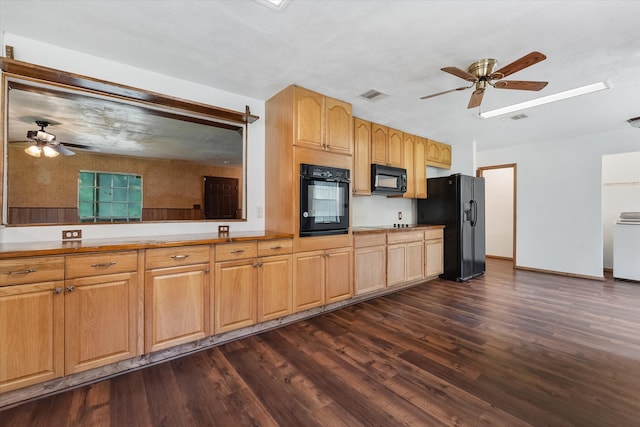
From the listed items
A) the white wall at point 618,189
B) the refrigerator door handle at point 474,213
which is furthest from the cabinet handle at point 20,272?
the white wall at point 618,189

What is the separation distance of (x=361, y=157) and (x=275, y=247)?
74.0 inches

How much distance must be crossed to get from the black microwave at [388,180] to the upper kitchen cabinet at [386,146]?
0.36ft

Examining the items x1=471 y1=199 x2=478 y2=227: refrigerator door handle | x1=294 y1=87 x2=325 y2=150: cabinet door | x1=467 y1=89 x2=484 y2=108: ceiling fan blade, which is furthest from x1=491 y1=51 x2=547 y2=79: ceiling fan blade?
x1=471 y1=199 x2=478 y2=227: refrigerator door handle

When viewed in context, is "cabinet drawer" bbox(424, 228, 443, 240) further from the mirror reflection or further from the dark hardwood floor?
the mirror reflection

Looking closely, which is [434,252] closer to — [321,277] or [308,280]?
[321,277]

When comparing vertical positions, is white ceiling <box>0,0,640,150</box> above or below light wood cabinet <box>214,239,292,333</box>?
above

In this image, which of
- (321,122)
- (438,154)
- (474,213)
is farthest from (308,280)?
(438,154)

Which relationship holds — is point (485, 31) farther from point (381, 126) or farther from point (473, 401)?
point (473, 401)

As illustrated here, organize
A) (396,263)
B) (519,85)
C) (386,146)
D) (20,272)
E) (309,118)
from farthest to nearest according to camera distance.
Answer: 1. (386,146)
2. (396,263)
3. (309,118)
4. (519,85)
5. (20,272)

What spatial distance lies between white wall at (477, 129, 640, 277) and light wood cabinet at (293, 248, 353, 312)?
4398 millimetres

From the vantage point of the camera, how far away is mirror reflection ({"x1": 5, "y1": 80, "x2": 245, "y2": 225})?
2.11 meters

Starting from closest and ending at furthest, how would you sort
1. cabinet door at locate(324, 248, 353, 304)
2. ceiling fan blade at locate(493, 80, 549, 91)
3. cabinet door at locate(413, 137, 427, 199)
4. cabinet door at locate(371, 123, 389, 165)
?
ceiling fan blade at locate(493, 80, 549, 91) → cabinet door at locate(324, 248, 353, 304) → cabinet door at locate(371, 123, 389, 165) → cabinet door at locate(413, 137, 427, 199)

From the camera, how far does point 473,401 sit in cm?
174

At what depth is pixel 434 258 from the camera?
467 cm
